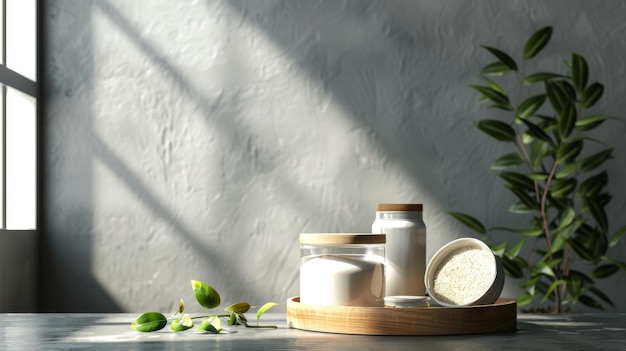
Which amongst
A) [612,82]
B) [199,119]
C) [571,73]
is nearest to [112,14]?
[199,119]

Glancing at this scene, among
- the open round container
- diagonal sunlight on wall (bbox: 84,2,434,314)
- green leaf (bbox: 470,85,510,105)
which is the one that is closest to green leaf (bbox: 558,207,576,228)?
green leaf (bbox: 470,85,510,105)

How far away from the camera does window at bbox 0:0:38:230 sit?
2.85 meters

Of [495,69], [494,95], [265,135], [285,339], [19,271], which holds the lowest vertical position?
[19,271]

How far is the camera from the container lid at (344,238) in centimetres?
122

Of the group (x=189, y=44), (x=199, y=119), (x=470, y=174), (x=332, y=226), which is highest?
(x=189, y=44)

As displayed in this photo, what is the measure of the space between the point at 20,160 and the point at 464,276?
2.26 meters

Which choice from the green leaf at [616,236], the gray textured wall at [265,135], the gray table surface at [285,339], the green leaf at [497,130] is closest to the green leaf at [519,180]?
the green leaf at [497,130]

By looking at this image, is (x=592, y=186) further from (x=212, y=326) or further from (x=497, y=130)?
(x=212, y=326)

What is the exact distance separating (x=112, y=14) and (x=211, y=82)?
51cm

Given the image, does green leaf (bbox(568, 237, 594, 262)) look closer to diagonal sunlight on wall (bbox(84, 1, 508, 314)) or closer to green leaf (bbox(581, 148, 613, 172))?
green leaf (bbox(581, 148, 613, 172))

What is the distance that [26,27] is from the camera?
10.5 ft

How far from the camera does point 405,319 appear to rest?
1184 mm

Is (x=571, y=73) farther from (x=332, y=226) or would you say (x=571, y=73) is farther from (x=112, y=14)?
(x=112, y=14)

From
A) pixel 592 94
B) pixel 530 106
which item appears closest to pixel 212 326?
pixel 530 106
